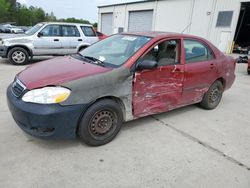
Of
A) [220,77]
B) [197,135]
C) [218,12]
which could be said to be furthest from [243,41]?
[197,135]

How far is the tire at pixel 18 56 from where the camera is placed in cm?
809

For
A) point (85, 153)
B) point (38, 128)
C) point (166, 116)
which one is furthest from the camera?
point (166, 116)

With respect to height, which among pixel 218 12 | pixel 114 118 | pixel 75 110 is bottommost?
pixel 114 118

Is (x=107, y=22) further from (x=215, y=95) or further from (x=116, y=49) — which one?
(x=116, y=49)

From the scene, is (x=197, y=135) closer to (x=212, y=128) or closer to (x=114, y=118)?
(x=212, y=128)

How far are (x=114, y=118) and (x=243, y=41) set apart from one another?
25283 mm

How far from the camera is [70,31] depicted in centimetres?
904

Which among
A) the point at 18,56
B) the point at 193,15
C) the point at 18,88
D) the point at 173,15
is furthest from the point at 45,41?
the point at 173,15

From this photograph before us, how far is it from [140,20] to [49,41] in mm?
18698

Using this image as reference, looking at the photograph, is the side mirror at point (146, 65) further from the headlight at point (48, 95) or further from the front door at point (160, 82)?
the headlight at point (48, 95)

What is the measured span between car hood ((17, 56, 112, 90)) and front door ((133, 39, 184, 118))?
23.3 inches

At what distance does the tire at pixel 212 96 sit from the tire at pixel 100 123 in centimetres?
224

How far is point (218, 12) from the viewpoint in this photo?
17328mm

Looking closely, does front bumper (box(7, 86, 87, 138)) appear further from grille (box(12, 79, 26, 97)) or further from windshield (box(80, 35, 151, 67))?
windshield (box(80, 35, 151, 67))
